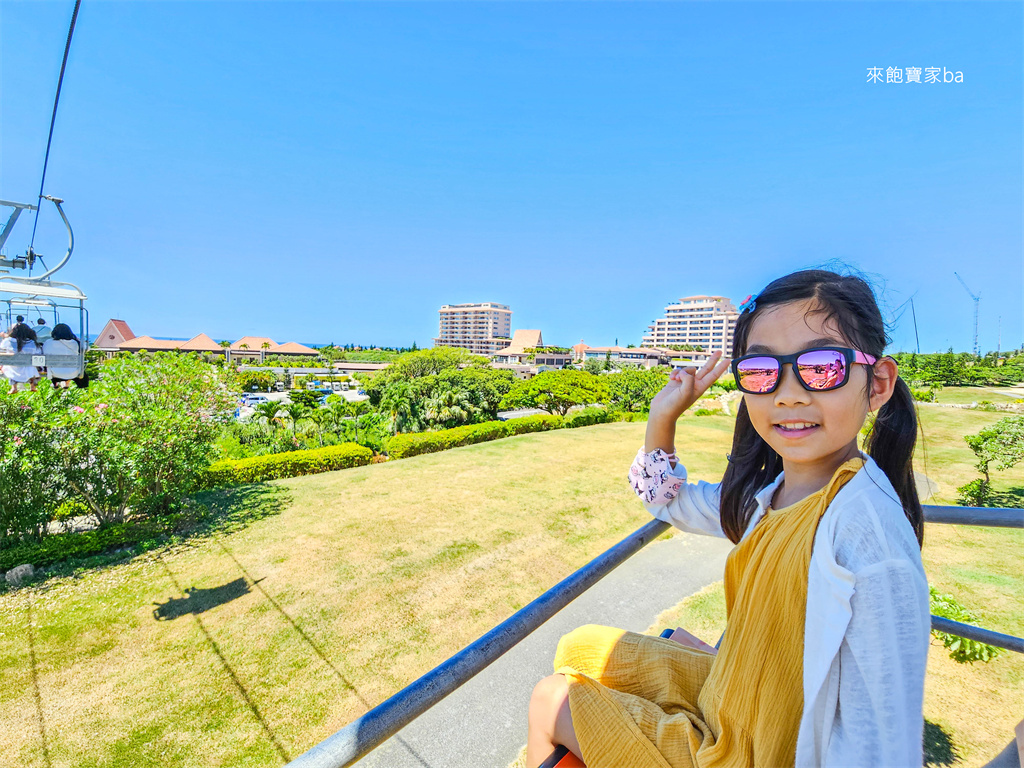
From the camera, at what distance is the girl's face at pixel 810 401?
36.2 inches

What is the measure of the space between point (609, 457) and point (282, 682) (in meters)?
11.5

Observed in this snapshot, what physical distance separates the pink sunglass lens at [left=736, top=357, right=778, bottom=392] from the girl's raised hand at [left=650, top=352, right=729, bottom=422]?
298 millimetres

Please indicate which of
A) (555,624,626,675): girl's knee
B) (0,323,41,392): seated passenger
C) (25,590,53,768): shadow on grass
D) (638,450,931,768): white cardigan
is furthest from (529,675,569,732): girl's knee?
(0,323,41,392): seated passenger

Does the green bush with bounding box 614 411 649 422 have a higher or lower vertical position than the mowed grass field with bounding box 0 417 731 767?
higher

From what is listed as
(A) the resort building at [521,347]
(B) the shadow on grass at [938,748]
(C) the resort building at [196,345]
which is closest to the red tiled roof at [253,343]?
(C) the resort building at [196,345]

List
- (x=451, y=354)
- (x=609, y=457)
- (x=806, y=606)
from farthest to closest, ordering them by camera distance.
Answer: (x=451, y=354) → (x=609, y=457) → (x=806, y=606)

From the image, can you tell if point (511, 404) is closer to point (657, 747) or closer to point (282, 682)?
point (282, 682)

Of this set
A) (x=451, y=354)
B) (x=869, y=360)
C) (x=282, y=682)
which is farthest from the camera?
(x=451, y=354)

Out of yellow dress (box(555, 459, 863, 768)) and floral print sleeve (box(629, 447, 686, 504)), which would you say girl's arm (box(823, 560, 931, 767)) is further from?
floral print sleeve (box(629, 447, 686, 504))

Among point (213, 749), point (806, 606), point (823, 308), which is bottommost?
point (213, 749)

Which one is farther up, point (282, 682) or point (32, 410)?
point (32, 410)

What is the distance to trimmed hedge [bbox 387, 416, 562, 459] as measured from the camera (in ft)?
48.9

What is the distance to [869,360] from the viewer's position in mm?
909

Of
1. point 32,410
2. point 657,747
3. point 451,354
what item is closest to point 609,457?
point 32,410
